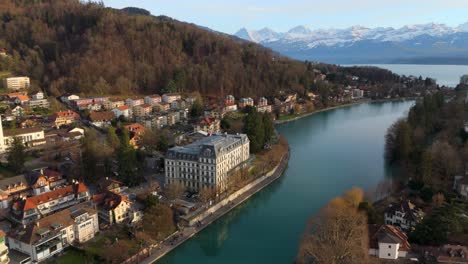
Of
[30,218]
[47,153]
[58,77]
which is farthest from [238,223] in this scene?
[58,77]

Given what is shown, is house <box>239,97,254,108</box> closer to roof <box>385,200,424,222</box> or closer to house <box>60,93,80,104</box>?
house <box>60,93,80,104</box>

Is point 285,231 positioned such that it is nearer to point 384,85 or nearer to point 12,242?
point 12,242

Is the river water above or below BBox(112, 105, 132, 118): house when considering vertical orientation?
below

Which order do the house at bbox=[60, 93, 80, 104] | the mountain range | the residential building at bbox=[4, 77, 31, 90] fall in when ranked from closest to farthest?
the house at bbox=[60, 93, 80, 104]
the residential building at bbox=[4, 77, 31, 90]
the mountain range

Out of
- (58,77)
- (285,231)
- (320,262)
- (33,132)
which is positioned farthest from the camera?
(58,77)

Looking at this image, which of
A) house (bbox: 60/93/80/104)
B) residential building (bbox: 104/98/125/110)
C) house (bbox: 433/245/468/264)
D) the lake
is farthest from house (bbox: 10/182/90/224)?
the lake

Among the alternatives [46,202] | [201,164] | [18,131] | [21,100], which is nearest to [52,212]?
[46,202]
